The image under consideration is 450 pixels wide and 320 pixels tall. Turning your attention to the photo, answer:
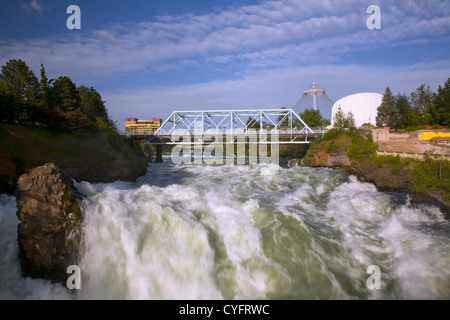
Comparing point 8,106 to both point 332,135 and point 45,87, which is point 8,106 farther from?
point 332,135

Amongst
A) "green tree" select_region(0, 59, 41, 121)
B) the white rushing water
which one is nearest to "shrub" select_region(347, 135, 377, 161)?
the white rushing water

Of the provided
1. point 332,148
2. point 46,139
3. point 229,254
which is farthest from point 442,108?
point 46,139

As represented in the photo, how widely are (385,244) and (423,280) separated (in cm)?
292

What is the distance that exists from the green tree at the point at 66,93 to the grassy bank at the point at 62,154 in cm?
1023

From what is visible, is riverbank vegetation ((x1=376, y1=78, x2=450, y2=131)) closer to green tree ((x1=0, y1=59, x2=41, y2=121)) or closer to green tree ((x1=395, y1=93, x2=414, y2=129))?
green tree ((x1=395, y1=93, x2=414, y2=129))

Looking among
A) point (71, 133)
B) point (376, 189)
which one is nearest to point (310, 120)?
point (376, 189)

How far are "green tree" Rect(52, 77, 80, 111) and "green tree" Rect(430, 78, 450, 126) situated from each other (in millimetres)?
58619

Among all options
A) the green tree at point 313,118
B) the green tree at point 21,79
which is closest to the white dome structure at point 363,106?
the green tree at point 313,118

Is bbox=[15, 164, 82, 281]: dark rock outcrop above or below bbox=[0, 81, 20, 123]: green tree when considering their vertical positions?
below

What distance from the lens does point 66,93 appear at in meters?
37.5

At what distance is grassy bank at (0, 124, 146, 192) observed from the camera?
17812 millimetres

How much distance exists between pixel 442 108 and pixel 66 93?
60.9 metres

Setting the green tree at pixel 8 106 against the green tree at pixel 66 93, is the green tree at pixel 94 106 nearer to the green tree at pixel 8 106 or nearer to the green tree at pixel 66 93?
the green tree at pixel 66 93
